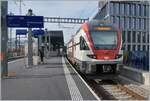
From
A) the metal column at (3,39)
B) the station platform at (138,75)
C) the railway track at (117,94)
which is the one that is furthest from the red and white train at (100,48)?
the metal column at (3,39)

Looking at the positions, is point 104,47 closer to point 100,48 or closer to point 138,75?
point 100,48

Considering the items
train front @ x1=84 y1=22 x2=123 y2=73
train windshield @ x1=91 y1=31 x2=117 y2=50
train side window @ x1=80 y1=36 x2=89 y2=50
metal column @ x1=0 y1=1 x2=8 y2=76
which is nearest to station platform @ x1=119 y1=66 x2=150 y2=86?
train front @ x1=84 y1=22 x2=123 y2=73

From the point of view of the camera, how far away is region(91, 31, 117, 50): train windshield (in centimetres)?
1922

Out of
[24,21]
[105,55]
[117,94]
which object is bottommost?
[117,94]

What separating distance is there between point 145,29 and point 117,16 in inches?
325

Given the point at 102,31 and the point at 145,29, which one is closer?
the point at 102,31

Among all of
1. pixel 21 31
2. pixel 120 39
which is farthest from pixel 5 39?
pixel 21 31

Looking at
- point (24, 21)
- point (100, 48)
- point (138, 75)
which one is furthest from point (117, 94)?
point (24, 21)

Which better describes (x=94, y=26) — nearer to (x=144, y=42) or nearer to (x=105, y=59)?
(x=105, y=59)

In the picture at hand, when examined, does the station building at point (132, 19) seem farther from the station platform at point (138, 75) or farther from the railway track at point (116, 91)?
the railway track at point (116, 91)

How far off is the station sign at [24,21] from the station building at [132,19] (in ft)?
173

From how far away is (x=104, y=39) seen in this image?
64.1 ft

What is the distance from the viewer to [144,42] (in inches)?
3339

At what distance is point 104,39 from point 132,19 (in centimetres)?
6580
